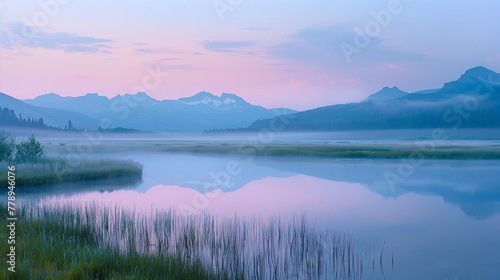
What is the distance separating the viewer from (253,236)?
12.3 m

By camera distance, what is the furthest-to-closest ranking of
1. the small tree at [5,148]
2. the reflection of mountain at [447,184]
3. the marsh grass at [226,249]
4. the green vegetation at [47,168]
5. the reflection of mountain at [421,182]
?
the small tree at [5,148] → the green vegetation at [47,168] → the reflection of mountain at [421,182] → the reflection of mountain at [447,184] → the marsh grass at [226,249]

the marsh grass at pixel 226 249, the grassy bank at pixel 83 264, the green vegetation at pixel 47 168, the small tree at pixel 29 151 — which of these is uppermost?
the small tree at pixel 29 151

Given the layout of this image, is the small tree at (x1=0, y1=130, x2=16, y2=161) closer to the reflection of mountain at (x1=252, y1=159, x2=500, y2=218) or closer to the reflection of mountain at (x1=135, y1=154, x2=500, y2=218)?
the reflection of mountain at (x1=135, y1=154, x2=500, y2=218)

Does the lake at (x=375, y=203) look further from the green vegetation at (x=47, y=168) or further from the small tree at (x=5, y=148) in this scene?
the small tree at (x=5, y=148)

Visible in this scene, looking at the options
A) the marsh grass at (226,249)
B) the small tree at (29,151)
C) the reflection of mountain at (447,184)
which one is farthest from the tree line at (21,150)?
the reflection of mountain at (447,184)

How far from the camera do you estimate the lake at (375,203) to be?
36.9ft

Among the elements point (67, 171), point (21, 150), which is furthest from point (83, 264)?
point (21, 150)

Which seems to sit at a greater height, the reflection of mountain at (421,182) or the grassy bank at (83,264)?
the grassy bank at (83,264)

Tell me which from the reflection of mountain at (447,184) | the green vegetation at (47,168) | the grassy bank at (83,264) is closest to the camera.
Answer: the grassy bank at (83,264)

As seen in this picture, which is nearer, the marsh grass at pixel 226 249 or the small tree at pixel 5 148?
the marsh grass at pixel 226 249

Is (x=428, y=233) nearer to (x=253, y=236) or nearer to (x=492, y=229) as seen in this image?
(x=492, y=229)

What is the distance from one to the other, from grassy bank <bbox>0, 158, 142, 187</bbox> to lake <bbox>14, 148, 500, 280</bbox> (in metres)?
1.16

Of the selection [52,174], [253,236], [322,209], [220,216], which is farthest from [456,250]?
[52,174]

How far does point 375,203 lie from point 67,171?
64.0 feet
